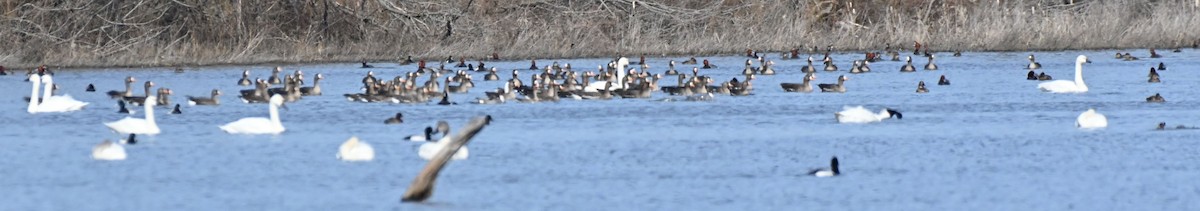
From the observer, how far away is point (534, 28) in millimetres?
33812

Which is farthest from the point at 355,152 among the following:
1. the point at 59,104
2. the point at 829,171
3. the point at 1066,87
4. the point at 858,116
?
the point at 1066,87

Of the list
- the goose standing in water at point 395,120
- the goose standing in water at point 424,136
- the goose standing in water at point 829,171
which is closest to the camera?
the goose standing in water at point 829,171

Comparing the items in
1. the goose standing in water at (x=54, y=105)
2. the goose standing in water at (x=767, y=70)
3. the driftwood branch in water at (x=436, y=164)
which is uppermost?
the driftwood branch in water at (x=436, y=164)

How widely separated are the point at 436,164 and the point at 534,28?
2269cm

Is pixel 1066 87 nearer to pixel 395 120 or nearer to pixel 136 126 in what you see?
pixel 395 120

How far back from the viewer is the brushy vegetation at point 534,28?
102 ft

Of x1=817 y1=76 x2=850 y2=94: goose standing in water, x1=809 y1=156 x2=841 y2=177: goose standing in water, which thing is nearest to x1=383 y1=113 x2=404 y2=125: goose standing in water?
x1=809 y1=156 x2=841 y2=177: goose standing in water

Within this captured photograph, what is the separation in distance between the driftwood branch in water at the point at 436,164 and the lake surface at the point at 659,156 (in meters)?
0.10

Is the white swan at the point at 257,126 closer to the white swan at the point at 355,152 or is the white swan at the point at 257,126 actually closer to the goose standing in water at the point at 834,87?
the white swan at the point at 355,152

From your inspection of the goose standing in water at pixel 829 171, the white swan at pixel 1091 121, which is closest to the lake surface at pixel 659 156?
the goose standing in water at pixel 829 171

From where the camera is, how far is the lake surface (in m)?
11.8

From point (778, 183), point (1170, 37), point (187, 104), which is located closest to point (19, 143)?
point (187, 104)

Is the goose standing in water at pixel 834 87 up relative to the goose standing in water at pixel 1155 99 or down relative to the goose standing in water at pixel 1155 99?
down

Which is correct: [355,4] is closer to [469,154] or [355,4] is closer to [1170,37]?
[1170,37]
